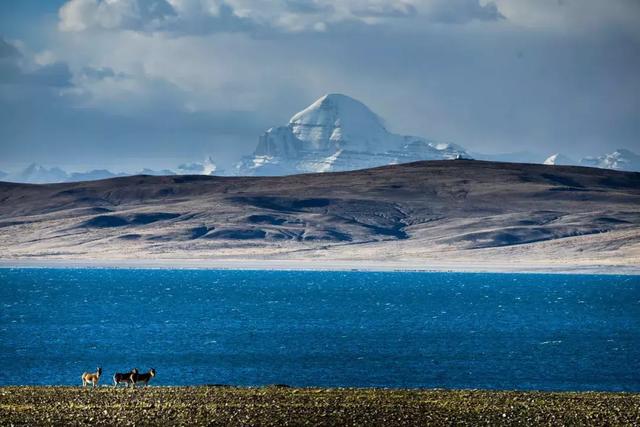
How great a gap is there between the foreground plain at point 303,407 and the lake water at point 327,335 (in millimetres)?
17267

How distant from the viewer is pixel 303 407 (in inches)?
1248

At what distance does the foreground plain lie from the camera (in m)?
29.5

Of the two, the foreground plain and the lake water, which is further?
the lake water

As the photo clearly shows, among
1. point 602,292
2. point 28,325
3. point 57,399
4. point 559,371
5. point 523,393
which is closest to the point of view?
point 57,399

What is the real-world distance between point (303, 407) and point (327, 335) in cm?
4805

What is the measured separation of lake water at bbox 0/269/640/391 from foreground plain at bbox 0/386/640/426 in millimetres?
17267

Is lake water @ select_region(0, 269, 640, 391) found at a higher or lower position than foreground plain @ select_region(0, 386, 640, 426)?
lower

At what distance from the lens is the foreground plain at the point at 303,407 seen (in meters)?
29.5

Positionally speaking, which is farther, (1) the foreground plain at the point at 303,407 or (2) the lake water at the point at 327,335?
(2) the lake water at the point at 327,335

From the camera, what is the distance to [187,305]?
373ft

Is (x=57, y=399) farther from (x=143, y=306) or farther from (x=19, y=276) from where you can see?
(x=19, y=276)

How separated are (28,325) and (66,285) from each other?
6805 centimetres

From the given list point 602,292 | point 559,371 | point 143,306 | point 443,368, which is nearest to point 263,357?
point 443,368

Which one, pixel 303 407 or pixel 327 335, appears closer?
pixel 303 407
